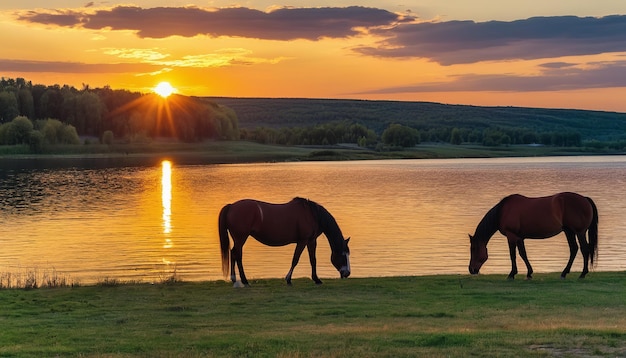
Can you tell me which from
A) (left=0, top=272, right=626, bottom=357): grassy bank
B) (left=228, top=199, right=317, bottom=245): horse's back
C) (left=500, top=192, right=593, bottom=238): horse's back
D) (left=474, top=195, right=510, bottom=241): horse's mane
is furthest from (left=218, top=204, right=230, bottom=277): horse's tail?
(left=500, top=192, right=593, bottom=238): horse's back

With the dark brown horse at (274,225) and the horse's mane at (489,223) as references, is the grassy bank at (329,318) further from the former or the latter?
the horse's mane at (489,223)

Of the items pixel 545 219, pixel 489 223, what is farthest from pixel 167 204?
pixel 545 219

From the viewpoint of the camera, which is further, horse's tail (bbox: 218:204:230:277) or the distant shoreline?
the distant shoreline

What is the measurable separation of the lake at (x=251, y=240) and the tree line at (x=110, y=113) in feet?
296

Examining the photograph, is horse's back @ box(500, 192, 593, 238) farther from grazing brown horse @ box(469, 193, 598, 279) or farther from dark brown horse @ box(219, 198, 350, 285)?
dark brown horse @ box(219, 198, 350, 285)

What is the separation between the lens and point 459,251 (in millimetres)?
26031

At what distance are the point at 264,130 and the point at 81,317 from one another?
165 m

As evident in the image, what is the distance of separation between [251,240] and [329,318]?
56.1 feet

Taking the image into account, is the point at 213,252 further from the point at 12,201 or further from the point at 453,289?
the point at 12,201

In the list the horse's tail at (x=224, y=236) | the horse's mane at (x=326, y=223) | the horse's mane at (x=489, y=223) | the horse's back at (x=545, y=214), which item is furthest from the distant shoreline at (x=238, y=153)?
the horse's back at (x=545, y=214)

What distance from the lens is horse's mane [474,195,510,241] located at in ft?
56.2

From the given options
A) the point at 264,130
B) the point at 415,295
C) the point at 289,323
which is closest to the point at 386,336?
the point at 289,323

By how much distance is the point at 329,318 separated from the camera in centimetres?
1228

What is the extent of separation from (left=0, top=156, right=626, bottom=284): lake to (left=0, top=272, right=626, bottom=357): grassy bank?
166 inches
